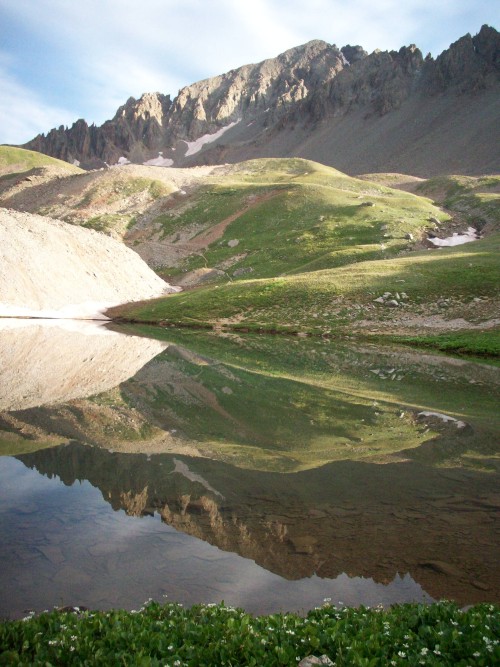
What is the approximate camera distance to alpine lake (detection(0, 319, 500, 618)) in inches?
396

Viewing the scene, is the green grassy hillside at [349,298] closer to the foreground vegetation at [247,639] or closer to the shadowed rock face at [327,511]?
the shadowed rock face at [327,511]

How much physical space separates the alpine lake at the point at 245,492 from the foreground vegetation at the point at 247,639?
66.0 inches

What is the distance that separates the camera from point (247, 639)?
696 cm

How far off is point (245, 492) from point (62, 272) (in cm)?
7000

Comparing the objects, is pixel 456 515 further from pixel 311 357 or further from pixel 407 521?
pixel 311 357

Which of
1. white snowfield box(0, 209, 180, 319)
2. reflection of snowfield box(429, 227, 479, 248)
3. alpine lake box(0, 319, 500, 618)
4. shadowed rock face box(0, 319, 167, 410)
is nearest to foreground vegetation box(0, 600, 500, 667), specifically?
alpine lake box(0, 319, 500, 618)

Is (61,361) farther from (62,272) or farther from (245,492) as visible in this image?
(62,272)

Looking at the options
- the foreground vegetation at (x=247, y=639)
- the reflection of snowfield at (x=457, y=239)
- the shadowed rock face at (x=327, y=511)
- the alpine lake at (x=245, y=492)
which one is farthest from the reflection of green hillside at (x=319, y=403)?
the reflection of snowfield at (x=457, y=239)

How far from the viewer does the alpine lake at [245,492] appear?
10047mm

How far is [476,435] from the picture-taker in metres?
21.2

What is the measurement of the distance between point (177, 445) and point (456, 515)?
31.8 feet

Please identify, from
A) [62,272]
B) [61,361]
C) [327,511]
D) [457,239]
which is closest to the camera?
[327,511]

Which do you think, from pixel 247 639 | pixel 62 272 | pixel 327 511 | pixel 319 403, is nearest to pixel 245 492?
pixel 327 511

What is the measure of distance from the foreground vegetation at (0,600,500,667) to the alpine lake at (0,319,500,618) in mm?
1675
